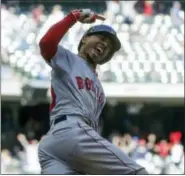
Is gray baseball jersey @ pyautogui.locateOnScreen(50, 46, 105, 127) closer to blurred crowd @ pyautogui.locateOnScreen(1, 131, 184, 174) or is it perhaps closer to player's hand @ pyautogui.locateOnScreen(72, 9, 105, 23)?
player's hand @ pyautogui.locateOnScreen(72, 9, 105, 23)

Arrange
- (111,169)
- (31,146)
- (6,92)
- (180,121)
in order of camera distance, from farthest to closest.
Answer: (180,121), (6,92), (31,146), (111,169)

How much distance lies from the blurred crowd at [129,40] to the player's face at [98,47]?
810 cm

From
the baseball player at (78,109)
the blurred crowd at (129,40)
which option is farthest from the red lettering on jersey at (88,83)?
the blurred crowd at (129,40)

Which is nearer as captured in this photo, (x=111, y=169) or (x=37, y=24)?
(x=111, y=169)

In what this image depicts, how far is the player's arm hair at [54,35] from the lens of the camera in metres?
1.76

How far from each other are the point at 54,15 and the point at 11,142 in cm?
213

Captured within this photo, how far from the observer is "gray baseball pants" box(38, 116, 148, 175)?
5.70ft

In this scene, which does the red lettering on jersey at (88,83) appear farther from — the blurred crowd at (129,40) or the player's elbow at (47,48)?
the blurred crowd at (129,40)

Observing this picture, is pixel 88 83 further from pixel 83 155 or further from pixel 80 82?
pixel 83 155

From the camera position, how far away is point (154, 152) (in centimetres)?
894

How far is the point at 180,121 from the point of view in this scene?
433 inches

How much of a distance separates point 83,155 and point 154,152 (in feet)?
23.9

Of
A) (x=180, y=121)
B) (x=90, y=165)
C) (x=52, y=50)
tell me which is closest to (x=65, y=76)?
(x=52, y=50)

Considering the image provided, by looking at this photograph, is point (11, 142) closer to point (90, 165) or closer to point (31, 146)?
point (31, 146)
